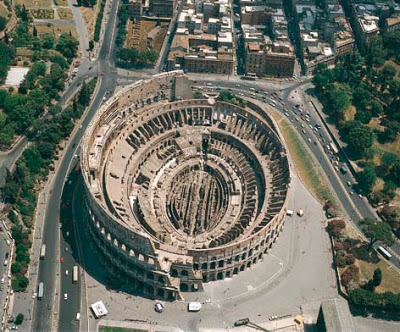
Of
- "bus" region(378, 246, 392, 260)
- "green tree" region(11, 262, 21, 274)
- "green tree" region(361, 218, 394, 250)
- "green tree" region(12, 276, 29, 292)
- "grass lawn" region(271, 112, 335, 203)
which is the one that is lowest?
"green tree" region(12, 276, 29, 292)

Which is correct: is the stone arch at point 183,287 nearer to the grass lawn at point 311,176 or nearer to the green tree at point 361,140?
the grass lawn at point 311,176

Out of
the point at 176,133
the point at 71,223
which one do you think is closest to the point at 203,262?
the point at 71,223

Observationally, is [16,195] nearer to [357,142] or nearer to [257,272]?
[257,272]

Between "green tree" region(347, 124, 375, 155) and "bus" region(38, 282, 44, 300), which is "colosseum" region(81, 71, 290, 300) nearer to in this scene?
"bus" region(38, 282, 44, 300)

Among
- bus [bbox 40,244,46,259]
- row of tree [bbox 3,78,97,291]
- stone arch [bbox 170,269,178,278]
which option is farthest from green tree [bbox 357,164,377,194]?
row of tree [bbox 3,78,97,291]

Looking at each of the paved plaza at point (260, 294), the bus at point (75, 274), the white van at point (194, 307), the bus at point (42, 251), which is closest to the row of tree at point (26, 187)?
the bus at point (42, 251)

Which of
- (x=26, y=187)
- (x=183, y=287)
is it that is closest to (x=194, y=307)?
(x=183, y=287)
